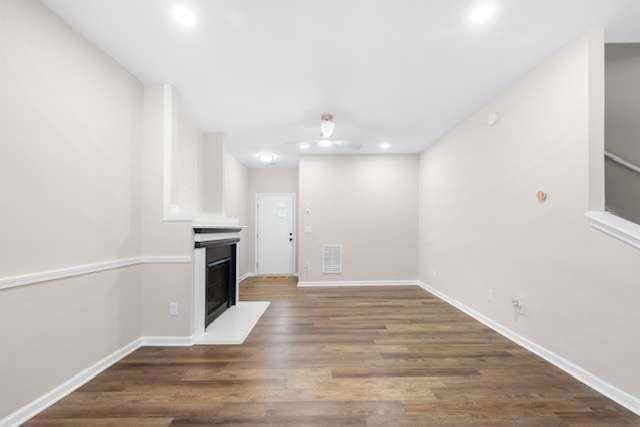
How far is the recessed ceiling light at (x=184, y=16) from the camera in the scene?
198 centimetres

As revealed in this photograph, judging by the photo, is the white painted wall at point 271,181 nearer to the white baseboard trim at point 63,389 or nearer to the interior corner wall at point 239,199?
the interior corner wall at point 239,199

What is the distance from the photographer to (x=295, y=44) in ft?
7.75

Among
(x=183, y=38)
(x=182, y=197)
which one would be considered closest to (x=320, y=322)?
(x=182, y=197)

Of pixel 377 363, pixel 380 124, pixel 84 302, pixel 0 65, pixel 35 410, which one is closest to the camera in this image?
pixel 0 65

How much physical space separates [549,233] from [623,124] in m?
1.21

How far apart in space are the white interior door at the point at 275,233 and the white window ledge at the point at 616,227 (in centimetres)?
556

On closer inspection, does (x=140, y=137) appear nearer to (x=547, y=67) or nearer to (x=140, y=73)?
(x=140, y=73)

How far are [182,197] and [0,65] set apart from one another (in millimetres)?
2128

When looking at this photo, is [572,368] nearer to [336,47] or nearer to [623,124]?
[623,124]

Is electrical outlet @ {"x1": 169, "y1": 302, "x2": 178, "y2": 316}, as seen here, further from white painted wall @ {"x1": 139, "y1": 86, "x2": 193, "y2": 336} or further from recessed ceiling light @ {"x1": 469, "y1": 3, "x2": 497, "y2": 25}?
recessed ceiling light @ {"x1": 469, "y1": 3, "x2": 497, "y2": 25}

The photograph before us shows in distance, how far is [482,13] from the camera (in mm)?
2025

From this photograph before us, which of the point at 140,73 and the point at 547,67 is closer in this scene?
the point at 547,67

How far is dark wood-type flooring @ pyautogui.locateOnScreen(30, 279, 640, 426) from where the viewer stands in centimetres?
181

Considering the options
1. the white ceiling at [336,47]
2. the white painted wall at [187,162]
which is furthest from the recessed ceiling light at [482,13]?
the white painted wall at [187,162]
